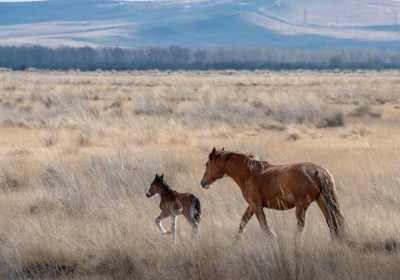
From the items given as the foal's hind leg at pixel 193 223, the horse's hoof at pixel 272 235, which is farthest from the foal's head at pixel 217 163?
the horse's hoof at pixel 272 235

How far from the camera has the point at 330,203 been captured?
10.2 metres

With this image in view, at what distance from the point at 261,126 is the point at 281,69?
108 metres

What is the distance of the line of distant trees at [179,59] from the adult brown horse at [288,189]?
4930 inches

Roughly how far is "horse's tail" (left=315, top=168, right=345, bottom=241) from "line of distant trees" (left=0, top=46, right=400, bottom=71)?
125814mm

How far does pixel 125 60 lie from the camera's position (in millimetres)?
143250

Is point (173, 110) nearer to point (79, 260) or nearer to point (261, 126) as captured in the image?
point (261, 126)

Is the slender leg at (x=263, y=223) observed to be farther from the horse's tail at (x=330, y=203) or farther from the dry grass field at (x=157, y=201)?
the horse's tail at (x=330, y=203)

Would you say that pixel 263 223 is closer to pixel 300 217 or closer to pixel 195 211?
pixel 300 217

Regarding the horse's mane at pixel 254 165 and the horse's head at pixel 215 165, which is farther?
the horse's head at pixel 215 165

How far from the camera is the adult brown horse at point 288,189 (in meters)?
10.1

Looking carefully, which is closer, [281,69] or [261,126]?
[261,126]

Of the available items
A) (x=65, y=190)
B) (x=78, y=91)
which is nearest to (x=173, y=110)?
(x=78, y=91)

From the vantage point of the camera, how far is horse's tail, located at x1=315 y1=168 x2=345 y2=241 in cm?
1012

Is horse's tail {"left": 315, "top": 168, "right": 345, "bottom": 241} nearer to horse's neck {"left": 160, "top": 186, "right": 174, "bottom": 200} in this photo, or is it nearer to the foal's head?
the foal's head
